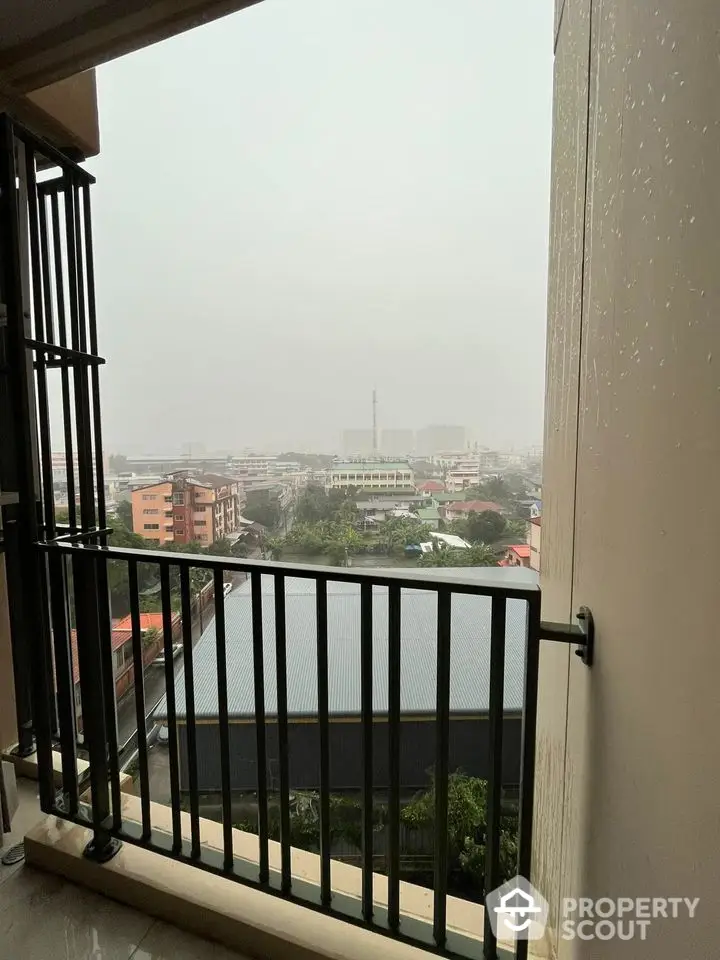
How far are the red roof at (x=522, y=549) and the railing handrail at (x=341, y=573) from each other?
709 mm

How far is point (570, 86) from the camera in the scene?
1089mm

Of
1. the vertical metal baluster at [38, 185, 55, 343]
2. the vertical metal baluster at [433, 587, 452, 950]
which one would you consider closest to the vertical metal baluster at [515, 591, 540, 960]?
the vertical metal baluster at [433, 587, 452, 950]

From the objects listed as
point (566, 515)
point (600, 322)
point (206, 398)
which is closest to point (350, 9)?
point (206, 398)

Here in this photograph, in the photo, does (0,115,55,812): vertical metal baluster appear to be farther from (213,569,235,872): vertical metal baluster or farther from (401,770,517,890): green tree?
(401,770,517,890): green tree

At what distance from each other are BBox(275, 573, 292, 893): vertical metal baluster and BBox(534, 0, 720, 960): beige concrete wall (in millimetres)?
671

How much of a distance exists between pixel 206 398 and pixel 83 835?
6.14 ft

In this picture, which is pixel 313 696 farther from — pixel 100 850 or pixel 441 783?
pixel 100 850

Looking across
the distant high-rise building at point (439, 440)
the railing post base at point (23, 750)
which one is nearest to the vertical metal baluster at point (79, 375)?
the railing post base at point (23, 750)

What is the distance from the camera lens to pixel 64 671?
140 cm

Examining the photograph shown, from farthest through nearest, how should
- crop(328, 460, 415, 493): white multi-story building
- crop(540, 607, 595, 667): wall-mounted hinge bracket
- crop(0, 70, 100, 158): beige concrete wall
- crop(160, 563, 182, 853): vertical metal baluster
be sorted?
crop(328, 460, 415, 493): white multi-story building, crop(0, 70, 100, 158): beige concrete wall, crop(160, 563, 182, 853): vertical metal baluster, crop(540, 607, 595, 667): wall-mounted hinge bracket

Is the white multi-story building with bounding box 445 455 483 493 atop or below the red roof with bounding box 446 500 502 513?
atop

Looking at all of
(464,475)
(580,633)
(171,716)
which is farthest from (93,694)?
(464,475)

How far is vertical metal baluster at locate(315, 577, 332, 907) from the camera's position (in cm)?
105

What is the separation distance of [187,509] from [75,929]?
1279 millimetres
